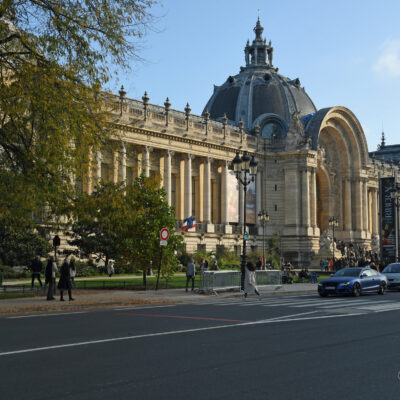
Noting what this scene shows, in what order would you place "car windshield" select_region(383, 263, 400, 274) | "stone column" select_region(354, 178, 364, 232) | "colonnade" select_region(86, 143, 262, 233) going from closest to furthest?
"car windshield" select_region(383, 263, 400, 274) → "colonnade" select_region(86, 143, 262, 233) → "stone column" select_region(354, 178, 364, 232)

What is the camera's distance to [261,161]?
74938mm

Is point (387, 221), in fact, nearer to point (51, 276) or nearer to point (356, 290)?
point (356, 290)

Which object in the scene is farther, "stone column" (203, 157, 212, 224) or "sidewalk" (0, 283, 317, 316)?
"stone column" (203, 157, 212, 224)

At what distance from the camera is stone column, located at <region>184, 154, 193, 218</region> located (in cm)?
6444

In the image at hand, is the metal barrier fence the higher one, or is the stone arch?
the stone arch

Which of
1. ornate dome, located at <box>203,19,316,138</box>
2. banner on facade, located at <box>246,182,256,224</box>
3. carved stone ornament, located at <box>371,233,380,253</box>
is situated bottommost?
carved stone ornament, located at <box>371,233,380,253</box>

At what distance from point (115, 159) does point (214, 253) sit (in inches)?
1518

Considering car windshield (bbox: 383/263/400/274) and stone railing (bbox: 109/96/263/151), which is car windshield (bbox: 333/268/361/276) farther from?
stone railing (bbox: 109/96/263/151)

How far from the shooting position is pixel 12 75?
20.6 m

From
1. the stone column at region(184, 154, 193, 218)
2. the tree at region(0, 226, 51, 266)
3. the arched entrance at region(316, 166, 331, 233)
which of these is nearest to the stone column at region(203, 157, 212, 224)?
the stone column at region(184, 154, 193, 218)

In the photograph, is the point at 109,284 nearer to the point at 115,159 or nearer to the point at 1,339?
the point at 115,159

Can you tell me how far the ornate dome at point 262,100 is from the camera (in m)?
78.9

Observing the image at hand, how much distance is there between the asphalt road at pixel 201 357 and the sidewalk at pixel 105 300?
3518 mm

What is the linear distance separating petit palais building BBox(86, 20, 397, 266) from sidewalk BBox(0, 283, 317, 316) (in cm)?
2598
